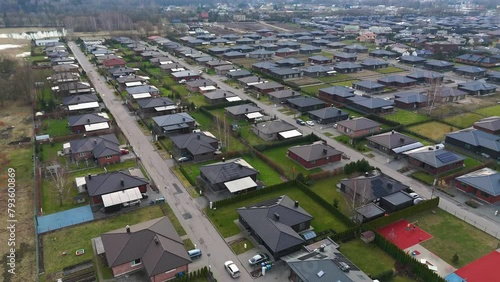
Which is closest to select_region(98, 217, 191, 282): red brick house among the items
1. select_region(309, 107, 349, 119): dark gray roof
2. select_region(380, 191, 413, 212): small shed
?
select_region(380, 191, 413, 212): small shed

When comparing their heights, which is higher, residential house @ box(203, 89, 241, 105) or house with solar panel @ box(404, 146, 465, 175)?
residential house @ box(203, 89, 241, 105)

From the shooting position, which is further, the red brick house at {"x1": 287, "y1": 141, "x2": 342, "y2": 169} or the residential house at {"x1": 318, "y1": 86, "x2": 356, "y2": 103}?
the residential house at {"x1": 318, "y1": 86, "x2": 356, "y2": 103}

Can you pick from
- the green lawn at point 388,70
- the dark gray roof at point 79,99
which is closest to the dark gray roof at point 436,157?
the dark gray roof at point 79,99

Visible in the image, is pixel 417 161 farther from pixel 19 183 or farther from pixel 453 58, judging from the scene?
pixel 453 58

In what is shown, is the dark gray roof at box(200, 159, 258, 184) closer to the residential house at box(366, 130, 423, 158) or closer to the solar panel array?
the residential house at box(366, 130, 423, 158)

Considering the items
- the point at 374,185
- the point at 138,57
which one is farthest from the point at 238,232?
the point at 138,57

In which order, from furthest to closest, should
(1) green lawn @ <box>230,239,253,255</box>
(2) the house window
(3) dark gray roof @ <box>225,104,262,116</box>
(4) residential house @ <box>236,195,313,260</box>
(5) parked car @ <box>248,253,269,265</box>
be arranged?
(3) dark gray roof @ <box>225,104,262,116</box>
(1) green lawn @ <box>230,239,253,255</box>
(4) residential house @ <box>236,195,313,260</box>
(5) parked car @ <box>248,253,269,265</box>
(2) the house window
